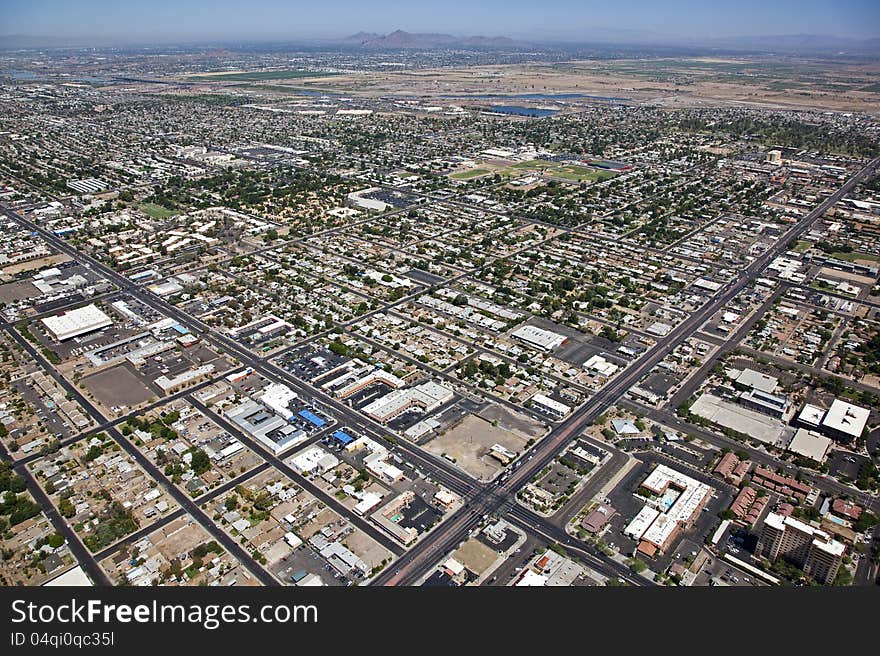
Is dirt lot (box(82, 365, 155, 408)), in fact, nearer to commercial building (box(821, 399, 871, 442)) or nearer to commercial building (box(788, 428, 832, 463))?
commercial building (box(788, 428, 832, 463))

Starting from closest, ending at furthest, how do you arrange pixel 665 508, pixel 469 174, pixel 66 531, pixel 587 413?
pixel 66 531
pixel 665 508
pixel 587 413
pixel 469 174

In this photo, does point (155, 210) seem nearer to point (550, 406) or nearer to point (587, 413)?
point (550, 406)

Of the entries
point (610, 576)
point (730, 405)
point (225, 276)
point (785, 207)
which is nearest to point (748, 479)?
point (730, 405)

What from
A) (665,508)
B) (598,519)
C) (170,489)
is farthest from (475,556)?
(170,489)

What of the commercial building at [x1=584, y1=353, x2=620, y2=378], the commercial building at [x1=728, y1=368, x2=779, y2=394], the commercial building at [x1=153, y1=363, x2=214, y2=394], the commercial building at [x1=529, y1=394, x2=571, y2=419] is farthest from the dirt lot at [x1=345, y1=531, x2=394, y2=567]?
the commercial building at [x1=728, y1=368, x2=779, y2=394]

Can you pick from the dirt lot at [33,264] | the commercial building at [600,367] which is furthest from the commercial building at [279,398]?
the dirt lot at [33,264]

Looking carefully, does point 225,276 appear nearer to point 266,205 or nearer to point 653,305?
→ point 266,205
